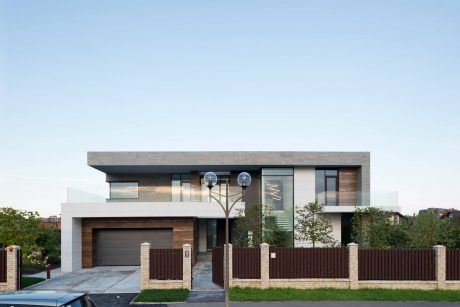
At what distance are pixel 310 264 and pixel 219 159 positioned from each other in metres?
9.72

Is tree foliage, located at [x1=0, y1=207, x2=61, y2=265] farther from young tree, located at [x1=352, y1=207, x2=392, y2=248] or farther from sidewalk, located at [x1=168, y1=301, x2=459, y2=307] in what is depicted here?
young tree, located at [x1=352, y1=207, x2=392, y2=248]

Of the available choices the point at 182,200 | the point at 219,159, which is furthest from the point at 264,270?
the point at 219,159

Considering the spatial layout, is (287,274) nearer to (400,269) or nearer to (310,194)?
(400,269)

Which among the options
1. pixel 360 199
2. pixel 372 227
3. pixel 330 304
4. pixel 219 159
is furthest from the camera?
pixel 219 159

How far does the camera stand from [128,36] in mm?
19938

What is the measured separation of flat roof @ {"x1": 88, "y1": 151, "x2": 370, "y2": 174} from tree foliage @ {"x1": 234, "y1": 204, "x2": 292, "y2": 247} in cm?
294

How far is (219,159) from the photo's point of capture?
25.5 meters

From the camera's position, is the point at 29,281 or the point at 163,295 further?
the point at 29,281

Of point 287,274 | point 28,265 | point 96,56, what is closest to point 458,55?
point 287,274

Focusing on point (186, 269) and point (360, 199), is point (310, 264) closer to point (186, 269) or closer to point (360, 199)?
point (186, 269)

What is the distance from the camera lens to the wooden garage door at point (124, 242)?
25750 mm

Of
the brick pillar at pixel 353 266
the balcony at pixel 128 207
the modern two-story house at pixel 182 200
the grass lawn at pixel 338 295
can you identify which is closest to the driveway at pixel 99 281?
the modern two-story house at pixel 182 200

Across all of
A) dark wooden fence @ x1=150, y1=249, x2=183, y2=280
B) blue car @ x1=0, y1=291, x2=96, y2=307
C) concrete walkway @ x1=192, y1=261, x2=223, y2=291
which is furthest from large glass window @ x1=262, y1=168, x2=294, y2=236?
blue car @ x1=0, y1=291, x2=96, y2=307

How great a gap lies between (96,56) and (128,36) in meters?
1.88
